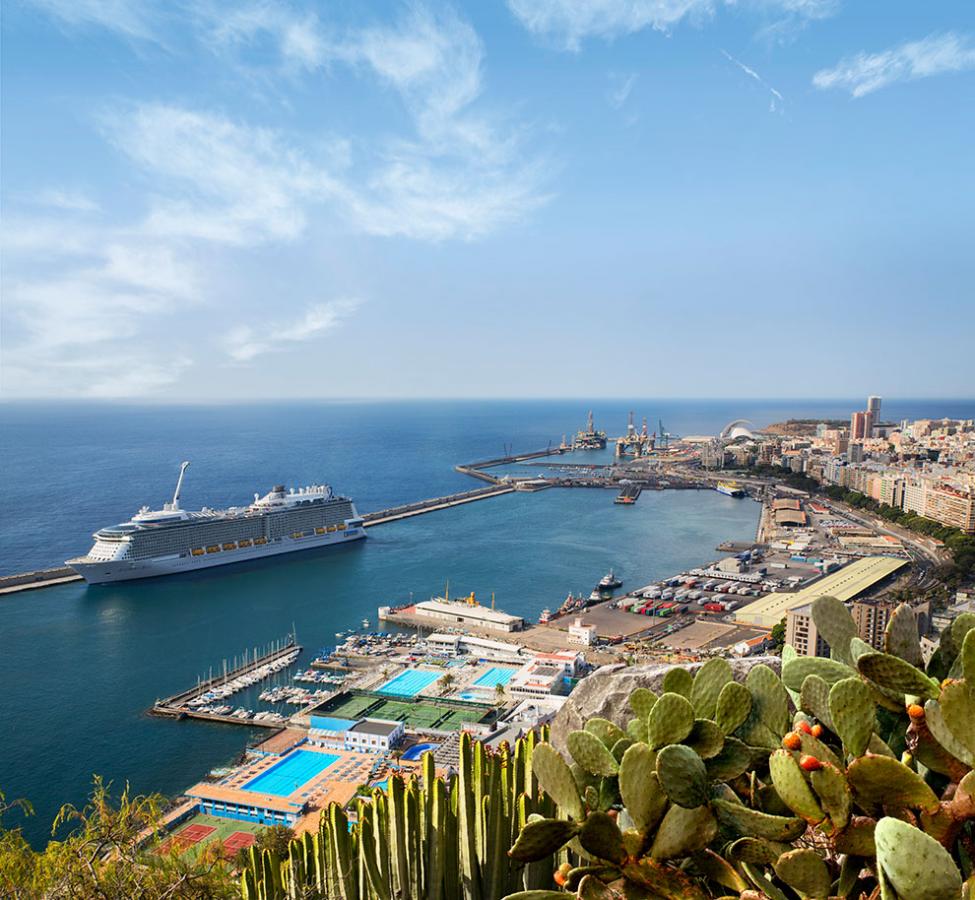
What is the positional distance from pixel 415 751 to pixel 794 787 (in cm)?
1135

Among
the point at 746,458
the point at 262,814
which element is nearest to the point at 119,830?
Result: the point at 262,814

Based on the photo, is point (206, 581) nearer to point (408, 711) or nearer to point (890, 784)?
point (408, 711)

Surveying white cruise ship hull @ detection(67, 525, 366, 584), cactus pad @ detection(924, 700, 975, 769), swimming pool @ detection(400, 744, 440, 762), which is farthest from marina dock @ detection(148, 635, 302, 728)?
cactus pad @ detection(924, 700, 975, 769)

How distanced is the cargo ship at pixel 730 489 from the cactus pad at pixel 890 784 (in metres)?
42.5

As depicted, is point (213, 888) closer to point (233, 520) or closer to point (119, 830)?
point (119, 830)

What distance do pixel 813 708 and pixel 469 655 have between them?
15.8m

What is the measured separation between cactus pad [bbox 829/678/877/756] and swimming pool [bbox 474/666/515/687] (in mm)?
13925

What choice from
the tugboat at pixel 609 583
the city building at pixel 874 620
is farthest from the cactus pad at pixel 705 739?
the tugboat at pixel 609 583

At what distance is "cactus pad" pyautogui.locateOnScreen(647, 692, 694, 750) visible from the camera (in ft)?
5.62

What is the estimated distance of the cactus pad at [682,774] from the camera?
1.64 meters

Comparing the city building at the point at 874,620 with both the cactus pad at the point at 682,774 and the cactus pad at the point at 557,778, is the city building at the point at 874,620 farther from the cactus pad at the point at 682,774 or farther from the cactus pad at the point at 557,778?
the cactus pad at the point at 682,774

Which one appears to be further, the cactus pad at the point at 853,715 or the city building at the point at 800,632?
the city building at the point at 800,632

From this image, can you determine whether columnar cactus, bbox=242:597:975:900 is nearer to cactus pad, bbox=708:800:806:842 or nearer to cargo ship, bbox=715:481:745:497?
cactus pad, bbox=708:800:806:842

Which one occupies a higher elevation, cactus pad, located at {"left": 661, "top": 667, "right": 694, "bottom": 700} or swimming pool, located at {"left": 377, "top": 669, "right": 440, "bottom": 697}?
cactus pad, located at {"left": 661, "top": 667, "right": 694, "bottom": 700}
